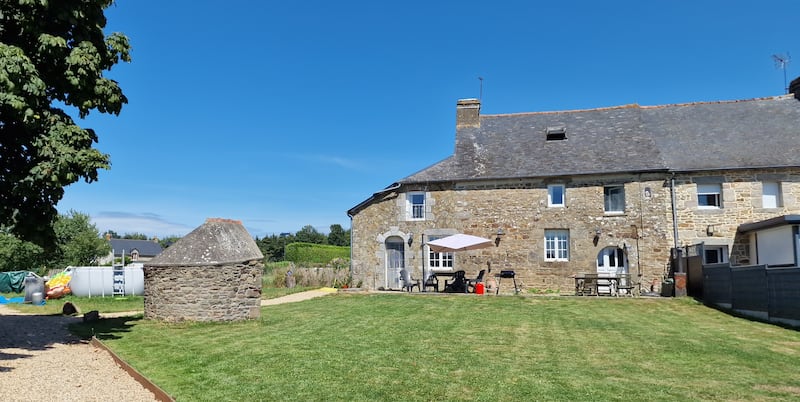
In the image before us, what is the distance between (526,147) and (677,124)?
630 cm

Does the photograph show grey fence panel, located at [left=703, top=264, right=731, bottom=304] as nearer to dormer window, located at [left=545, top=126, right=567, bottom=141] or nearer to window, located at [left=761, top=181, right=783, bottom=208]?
window, located at [left=761, top=181, right=783, bottom=208]

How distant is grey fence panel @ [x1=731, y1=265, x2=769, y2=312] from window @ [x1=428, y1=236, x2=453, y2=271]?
1024 cm

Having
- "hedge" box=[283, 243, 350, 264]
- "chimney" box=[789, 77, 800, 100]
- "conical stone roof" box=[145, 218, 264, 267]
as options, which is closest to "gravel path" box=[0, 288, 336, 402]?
"conical stone roof" box=[145, 218, 264, 267]

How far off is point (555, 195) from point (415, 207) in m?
5.71

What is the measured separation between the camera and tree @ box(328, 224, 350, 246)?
72688 millimetres

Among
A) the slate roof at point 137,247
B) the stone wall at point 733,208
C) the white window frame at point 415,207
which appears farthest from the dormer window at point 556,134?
the slate roof at point 137,247

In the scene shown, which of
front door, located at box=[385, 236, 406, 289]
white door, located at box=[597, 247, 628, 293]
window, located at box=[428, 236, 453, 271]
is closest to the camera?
white door, located at box=[597, 247, 628, 293]

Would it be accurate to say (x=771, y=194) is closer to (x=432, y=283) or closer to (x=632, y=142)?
(x=632, y=142)

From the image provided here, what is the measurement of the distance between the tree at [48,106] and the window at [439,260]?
14.3 meters

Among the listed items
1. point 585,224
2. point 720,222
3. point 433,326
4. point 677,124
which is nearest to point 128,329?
point 433,326

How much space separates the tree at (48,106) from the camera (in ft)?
30.7

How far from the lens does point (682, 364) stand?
8.17 m

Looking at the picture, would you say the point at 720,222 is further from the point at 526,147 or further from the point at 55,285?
the point at 55,285

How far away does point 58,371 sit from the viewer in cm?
819
